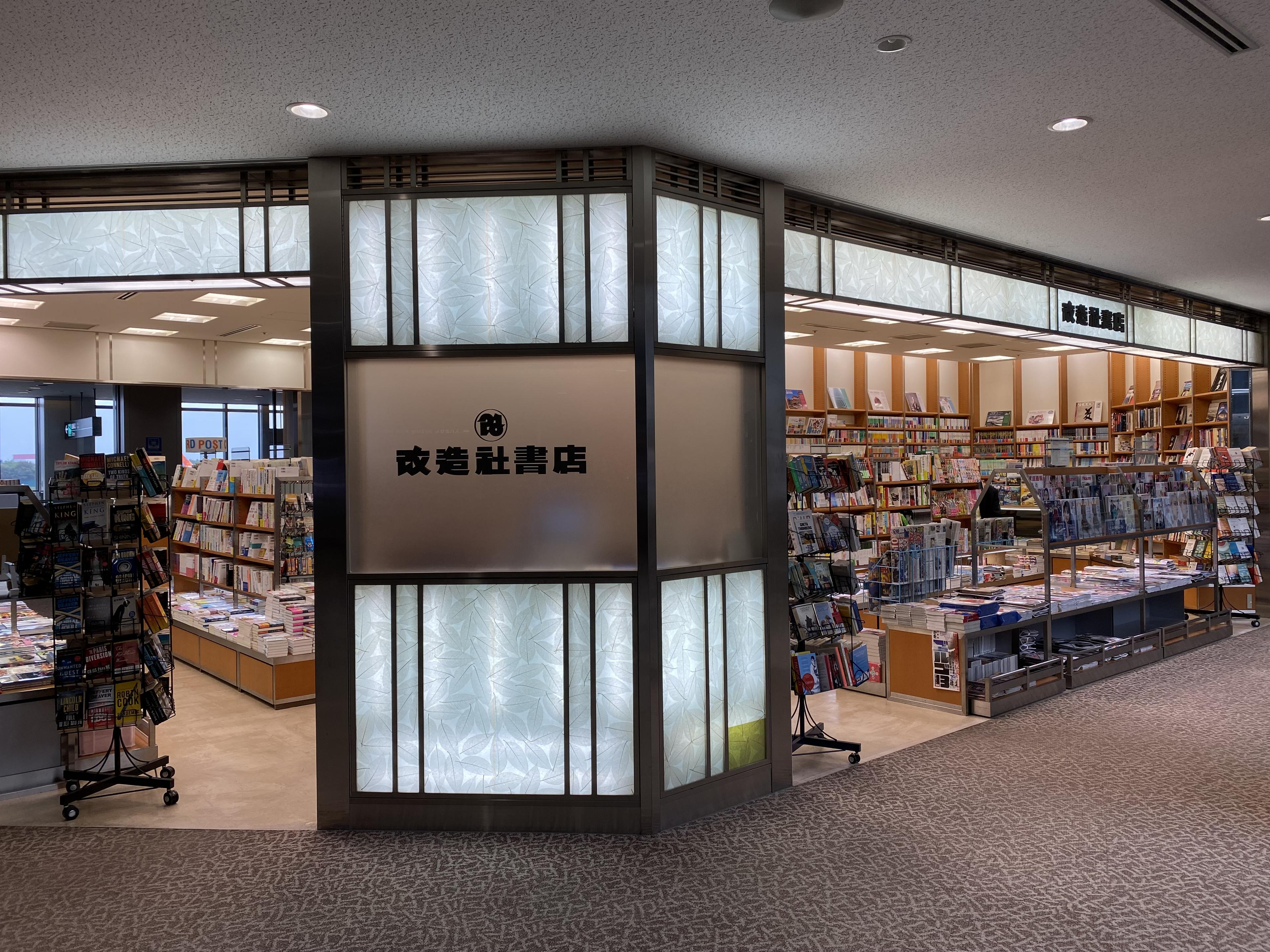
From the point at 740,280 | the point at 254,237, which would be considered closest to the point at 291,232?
the point at 254,237

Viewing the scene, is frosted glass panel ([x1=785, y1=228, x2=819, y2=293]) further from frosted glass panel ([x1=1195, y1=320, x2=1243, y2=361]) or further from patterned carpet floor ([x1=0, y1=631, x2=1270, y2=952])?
frosted glass panel ([x1=1195, y1=320, x2=1243, y2=361])

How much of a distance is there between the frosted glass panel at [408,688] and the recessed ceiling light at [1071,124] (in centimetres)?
350

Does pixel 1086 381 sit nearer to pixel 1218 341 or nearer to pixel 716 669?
pixel 1218 341

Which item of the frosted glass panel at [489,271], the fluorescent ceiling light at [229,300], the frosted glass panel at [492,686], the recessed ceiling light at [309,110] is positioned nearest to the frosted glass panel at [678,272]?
the frosted glass panel at [489,271]

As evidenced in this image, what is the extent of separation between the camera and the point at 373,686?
4.13 metres

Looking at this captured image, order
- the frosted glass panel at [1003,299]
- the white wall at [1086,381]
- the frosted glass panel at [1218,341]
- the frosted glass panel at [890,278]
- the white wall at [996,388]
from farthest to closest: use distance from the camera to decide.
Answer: the white wall at [996,388] < the white wall at [1086,381] < the frosted glass panel at [1218,341] < the frosted glass panel at [1003,299] < the frosted glass panel at [890,278]

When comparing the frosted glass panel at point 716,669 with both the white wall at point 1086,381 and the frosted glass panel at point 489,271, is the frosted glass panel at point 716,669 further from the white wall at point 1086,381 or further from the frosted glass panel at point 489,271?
the white wall at point 1086,381

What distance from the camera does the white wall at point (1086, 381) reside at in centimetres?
1247

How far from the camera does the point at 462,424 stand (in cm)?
410

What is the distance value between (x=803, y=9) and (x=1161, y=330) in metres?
6.50

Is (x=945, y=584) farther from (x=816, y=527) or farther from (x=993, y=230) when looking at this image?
(x=993, y=230)

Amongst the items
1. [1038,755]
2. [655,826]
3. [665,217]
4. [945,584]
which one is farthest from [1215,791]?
[665,217]

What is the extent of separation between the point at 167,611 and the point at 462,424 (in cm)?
219

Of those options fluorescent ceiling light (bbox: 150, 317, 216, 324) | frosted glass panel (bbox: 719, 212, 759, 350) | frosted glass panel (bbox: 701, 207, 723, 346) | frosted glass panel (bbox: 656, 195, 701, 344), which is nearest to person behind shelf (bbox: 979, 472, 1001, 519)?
frosted glass panel (bbox: 719, 212, 759, 350)
